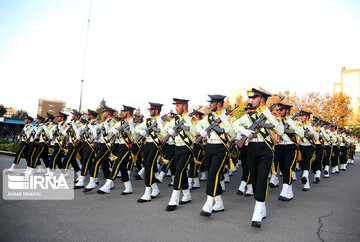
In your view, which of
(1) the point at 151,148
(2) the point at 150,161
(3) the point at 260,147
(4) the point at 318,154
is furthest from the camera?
(4) the point at 318,154

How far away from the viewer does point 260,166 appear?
15.4 feet

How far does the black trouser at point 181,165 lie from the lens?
5.53 metres

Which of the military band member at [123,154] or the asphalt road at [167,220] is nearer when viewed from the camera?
the asphalt road at [167,220]

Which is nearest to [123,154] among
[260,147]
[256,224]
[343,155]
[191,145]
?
[191,145]

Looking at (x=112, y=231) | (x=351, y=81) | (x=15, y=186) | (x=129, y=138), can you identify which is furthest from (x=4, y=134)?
(x=351, y=81)

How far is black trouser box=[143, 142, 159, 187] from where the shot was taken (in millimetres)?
6105

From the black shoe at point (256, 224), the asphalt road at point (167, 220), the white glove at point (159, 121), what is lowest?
the asphalt road at point (167, 220)

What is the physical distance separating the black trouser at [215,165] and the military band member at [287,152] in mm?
2149

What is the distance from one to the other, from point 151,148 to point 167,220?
2047 millimetres

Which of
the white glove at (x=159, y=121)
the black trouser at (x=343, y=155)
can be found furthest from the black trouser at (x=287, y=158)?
the black trouser at (x=343, y=155)

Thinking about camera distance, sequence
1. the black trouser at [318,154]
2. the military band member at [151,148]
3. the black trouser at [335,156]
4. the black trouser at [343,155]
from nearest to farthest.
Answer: the military band member at [151,148] < the black trouser at [318,154] < the black trouser at [335,156] < the black trouser at [343,155]

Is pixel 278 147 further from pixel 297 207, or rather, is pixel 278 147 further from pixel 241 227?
pixel 241 227

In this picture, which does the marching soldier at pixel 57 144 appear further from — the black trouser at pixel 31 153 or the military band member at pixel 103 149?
the military band member at pixel 103 149

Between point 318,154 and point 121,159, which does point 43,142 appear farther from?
point 318,154
